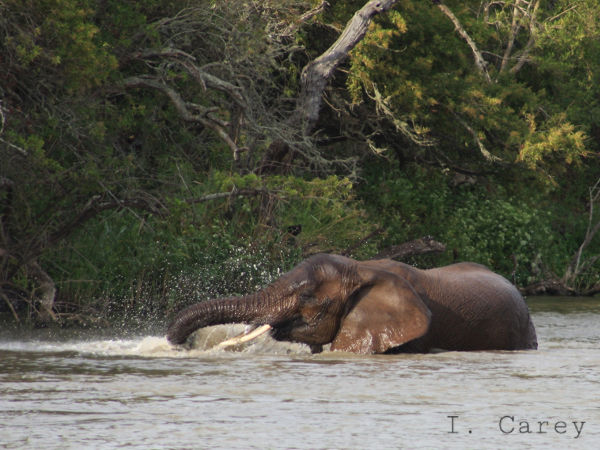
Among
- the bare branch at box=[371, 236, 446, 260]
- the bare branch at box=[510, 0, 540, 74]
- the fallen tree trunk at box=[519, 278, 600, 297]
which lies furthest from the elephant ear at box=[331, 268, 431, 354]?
the fallen tree trunk at box=[519, 278, 600, 297]

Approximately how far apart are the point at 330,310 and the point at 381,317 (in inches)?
20.0

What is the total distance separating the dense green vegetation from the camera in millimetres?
14859

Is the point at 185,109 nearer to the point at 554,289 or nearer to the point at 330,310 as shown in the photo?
the point at 330,310

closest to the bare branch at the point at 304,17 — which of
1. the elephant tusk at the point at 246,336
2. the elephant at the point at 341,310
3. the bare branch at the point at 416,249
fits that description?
the bare branch at the point at 416,249

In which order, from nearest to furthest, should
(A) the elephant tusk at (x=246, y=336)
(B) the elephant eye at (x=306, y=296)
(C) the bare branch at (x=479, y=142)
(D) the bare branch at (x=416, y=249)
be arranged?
(A) the elephant tusk at (x=246, y=336) → (B) the elephant eye at (x=306, y=296) → (D) the bare branch at (x=416, y=249) → (C) the bare branch at (x=479, y=142)

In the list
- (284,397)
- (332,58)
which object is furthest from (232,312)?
(332,58)

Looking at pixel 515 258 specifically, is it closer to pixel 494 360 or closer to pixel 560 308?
pixel 560 308

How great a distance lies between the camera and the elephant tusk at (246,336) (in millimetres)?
11961

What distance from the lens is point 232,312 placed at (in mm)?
11867

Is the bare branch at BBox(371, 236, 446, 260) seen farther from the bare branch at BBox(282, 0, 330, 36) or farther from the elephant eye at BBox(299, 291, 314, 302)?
the elephant eye at BBox(299, 291, 314, 302)

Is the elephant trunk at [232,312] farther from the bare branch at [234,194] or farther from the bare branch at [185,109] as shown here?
the bare branch at [185,109]

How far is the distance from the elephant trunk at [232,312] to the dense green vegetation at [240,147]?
2.94m

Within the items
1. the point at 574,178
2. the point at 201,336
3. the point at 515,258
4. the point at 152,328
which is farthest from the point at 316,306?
the point at 574,178

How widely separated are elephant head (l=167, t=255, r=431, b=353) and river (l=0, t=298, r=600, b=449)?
22 centimetres
